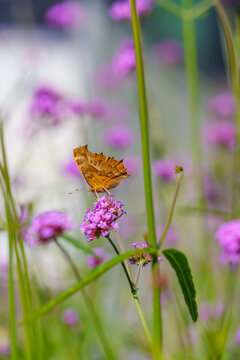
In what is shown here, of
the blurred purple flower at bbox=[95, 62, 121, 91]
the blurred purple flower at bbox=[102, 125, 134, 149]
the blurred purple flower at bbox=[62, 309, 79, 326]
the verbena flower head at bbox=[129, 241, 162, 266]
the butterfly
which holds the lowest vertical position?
the blurred purple flower at bbox=[62, 309, 79, 326]

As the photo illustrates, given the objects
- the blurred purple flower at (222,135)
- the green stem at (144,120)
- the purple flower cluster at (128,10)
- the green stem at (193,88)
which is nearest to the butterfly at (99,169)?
the green stem at (144,120)

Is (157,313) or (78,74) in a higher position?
(78,74)

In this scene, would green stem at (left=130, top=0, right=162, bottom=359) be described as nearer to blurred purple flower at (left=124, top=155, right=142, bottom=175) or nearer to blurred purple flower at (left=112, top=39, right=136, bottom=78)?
blurred purple flower at (left=112, top=39, right=136, bottom=78)

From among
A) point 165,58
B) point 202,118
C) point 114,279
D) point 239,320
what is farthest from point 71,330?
point 202,118

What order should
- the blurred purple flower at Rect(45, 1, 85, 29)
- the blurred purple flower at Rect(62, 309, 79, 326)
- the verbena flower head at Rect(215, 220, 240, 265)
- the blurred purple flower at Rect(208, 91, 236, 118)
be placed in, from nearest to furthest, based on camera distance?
the verbena flower head at Rect(215, 220, 240, 265) < the blurred purple flower at Rect(62, 309, 79, 326) < the blurred purple flower at Rect(45, 1, 85, 29) < the blurred purple flower at Rect(208, 91, 236, 118)

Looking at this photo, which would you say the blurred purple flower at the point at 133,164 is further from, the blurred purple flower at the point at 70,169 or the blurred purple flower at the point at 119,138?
the blurred purple flower at the point at 70,169

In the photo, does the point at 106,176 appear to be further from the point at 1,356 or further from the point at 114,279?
the point at 114,279

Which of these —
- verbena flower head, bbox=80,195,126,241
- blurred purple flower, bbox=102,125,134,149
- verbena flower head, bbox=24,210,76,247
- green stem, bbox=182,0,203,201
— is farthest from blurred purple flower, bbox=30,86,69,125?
verbena flower head, bbox=80,195,126,241
